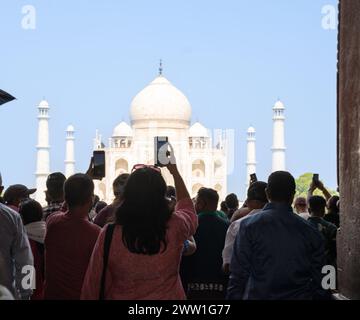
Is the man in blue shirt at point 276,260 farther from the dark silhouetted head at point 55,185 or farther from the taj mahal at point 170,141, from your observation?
the taj mahal at point 170,141

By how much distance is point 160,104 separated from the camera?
166ft

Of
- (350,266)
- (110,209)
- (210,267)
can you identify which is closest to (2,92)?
(110,209)

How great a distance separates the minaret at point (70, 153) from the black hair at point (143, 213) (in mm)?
50161

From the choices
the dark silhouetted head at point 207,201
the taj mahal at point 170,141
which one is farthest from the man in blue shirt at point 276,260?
the taj mahal at point 170,141

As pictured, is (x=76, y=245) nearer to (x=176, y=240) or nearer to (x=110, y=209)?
(x=176, y=240)

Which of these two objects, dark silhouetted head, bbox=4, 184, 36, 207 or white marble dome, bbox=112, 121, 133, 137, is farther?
white marble dome, bbox=112, 121, 133, 137

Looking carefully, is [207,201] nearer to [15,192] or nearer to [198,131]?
[15,192]

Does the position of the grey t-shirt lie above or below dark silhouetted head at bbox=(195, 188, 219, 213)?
below

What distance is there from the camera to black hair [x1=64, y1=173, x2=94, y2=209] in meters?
4.17

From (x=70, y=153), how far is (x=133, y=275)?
5106cm

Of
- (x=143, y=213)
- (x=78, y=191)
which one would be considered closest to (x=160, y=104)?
(x=78, y=191)

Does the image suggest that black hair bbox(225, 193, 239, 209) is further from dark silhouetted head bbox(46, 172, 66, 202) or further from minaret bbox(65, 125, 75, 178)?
minaret bbox(65, 125, 75, 178)

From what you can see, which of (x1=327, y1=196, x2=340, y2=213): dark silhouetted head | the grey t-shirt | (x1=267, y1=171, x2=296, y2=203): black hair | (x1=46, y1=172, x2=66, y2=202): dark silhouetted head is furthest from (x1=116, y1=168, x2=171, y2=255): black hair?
(x1=327, y1=196, x2=340, y2=213): dark silhouetted head
